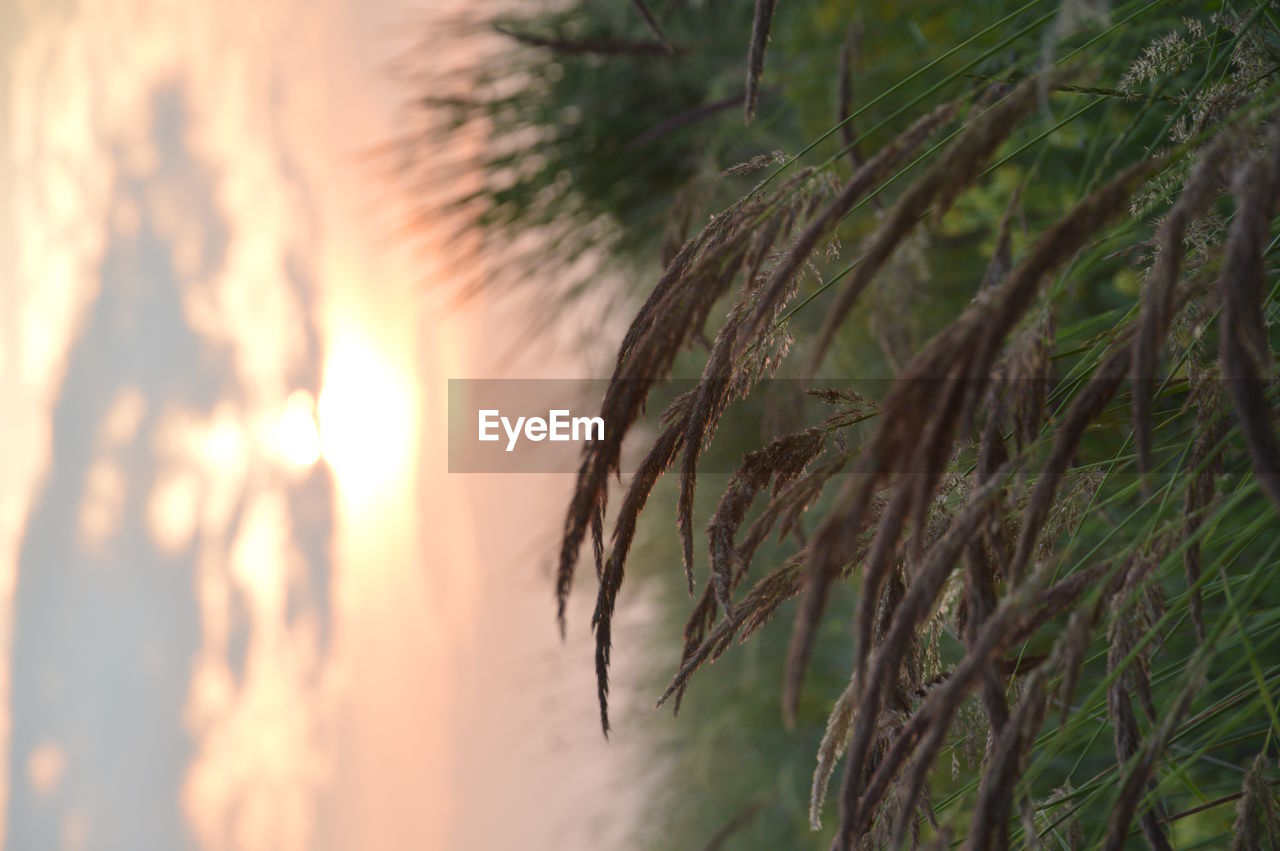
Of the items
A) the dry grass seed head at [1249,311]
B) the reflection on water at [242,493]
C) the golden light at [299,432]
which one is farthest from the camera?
the golden light at [299,432]

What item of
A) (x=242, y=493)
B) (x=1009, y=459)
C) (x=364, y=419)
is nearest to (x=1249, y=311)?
(x=1009, y=459)

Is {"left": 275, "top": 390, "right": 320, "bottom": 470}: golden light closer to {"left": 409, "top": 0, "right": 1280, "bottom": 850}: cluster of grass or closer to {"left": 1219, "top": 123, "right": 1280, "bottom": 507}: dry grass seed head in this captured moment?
{"left": 409, "top": 0, "right": 1280, "bottom": 850}: cluster of grass

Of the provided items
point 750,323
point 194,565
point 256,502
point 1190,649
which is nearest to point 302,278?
point 256,502

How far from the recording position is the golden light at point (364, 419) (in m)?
1.64

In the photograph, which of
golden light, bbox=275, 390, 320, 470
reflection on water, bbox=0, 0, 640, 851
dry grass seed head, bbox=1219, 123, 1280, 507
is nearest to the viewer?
dry grass seed head, bbox=1219, 123, 1280, 507

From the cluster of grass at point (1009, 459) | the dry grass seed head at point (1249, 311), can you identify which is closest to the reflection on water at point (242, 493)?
the cluster of grass at point (1009, 459)

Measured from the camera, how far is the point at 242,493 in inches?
58.4

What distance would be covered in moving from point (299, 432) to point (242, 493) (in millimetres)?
136

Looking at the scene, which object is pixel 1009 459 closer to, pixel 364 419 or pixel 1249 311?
pixel 1249 311

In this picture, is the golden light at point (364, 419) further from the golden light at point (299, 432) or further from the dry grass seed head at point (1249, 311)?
the dry grass seed head at point (1249, 311)

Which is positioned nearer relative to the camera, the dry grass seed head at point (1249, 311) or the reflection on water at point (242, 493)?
the dry grass seed head at point (1249, 311)

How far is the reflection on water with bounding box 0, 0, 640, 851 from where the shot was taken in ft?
4.11

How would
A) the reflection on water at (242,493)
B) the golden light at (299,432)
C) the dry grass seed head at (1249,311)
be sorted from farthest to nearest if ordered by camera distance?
the golden light at (299,432), the reflection on water at (242,493), the dry grass seed head at (1249,311)

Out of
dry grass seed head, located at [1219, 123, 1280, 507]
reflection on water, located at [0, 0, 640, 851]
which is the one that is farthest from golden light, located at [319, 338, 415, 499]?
dry grass seed head, located at [1219, 123, 1280, 507]
